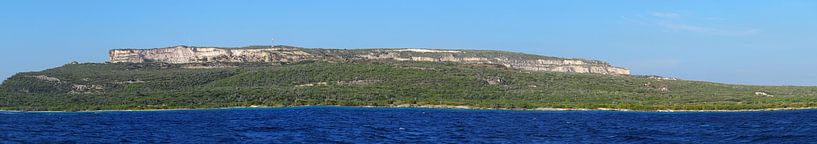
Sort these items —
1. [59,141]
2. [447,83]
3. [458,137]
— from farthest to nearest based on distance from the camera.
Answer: [447,83] → [458,137] → [59,141]

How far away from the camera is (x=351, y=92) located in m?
180

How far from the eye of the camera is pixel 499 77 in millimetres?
198000

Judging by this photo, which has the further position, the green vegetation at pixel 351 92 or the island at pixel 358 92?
the green vegetation at pixel 351 92

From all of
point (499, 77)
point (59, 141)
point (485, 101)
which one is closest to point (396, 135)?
point (59, 141)

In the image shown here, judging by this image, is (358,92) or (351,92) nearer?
(351,92)

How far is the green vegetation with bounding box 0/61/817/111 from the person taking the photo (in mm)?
158875

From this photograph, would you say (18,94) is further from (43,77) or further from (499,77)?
(499,77)

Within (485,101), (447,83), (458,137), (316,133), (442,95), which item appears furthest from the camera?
(447,83)

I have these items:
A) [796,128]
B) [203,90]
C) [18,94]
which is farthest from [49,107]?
[796,128]

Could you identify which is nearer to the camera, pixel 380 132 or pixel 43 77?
pixel 380 132

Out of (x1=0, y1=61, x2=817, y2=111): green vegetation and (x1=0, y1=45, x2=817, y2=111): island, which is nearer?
(x1=0, y1=45, x2=817, y2=111): island

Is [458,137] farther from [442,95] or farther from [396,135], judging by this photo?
[442,95]

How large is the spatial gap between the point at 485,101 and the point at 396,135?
327 feet

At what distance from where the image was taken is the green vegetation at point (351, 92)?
15888 centimetres
